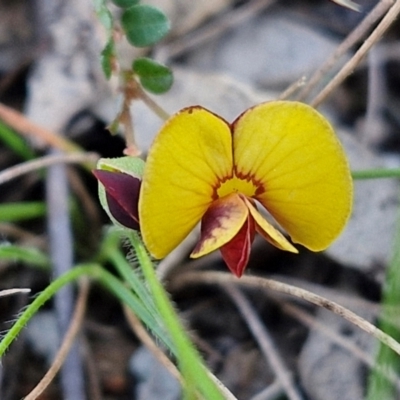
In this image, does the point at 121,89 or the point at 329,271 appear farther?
the point at 329,271

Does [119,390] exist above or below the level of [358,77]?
below

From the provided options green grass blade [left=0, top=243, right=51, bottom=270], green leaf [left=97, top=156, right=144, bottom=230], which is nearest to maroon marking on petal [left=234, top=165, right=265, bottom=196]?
green leaf [left=97, top=156, right=144, bottom=230]

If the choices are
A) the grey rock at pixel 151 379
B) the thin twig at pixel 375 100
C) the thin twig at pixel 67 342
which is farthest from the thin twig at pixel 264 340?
the thin twig at pixel 375 100

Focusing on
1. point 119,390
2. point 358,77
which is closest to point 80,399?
point 119,390

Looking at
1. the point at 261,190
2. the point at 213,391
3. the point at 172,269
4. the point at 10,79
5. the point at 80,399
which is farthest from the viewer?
the point at 10,79

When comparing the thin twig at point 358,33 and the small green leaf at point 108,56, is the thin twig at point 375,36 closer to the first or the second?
the thin twig at point 358,33

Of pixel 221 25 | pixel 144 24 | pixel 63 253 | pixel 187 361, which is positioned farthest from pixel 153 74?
pixel 221 25

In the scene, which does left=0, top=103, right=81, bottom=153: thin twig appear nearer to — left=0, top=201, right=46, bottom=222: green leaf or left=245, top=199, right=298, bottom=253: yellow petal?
left=0, top=201, right=46, bottom=222: green leaf

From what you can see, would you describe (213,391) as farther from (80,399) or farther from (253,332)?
(253,332)
